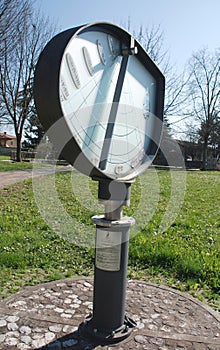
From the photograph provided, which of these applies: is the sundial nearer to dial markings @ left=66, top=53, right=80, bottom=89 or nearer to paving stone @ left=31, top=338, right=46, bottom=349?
dial markings @ left=66, top=53, right=80, bottom=89

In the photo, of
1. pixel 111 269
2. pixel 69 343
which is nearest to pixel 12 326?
pixel 69 343

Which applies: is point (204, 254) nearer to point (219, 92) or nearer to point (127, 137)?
point (127, 137)

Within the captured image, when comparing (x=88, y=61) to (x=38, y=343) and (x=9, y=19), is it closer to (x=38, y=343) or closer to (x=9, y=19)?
(x=38, y=343)

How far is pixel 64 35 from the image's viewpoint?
70.8 inches

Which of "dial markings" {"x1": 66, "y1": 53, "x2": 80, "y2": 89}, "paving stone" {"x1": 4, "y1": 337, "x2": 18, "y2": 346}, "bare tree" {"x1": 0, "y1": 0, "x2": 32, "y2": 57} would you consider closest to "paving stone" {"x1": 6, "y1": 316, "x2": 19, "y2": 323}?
"paving stone" {"x1": 4, "y1": 337, "x2": 18, "y2": 346}

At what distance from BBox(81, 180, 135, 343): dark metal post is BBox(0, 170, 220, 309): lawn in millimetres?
1179

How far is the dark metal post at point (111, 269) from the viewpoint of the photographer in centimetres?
241

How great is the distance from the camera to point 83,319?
285 centimetres

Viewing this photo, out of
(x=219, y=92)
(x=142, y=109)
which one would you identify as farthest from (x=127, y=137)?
(x=219, y=92)

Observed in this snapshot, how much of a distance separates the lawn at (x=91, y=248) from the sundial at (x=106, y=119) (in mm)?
1272

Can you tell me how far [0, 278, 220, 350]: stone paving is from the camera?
2.51m

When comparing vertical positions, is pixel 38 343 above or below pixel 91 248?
below

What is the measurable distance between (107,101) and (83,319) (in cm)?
184

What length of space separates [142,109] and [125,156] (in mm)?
426
